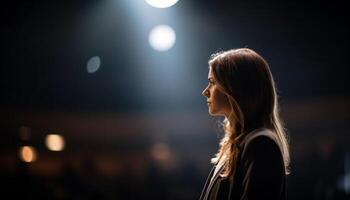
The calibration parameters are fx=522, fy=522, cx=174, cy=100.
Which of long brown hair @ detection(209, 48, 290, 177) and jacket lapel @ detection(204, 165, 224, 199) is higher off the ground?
long brown hair @ detection(209, 48, 290, 177)

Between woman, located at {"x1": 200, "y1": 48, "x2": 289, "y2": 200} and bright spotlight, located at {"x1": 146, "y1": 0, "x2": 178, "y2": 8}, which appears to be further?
bright spotlight, located at {"x1": 146, "y1": 0, "x2": 178, "y2": 8}

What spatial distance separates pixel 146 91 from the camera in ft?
20.4

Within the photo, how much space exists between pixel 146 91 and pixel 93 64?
83cm

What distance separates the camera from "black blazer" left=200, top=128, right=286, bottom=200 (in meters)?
1.21

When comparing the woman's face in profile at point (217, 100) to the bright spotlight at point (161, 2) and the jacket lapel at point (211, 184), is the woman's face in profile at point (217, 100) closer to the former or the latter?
the jacket lapel at point (211, 184)

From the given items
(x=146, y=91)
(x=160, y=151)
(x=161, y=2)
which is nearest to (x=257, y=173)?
(x=161, y=2)

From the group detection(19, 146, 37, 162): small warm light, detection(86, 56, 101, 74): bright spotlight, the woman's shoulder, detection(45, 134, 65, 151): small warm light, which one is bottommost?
the woman's shoulder

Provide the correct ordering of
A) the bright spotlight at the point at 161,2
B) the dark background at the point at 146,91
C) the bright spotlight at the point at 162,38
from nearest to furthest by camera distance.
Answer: the bright spotlight at the point at 161,2 → the dark background at the point at 146,91 → the bright spotlight at the point at 162,38

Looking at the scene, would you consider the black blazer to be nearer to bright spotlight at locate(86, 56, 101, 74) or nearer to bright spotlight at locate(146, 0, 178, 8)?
bright spotlight at locate(146, 0, 178, 8)

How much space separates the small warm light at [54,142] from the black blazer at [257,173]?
581 centimetres

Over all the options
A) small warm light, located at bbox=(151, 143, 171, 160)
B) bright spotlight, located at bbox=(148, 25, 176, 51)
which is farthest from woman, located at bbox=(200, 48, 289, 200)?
small warm light, located at bbox=(151, 143, 171, 160)

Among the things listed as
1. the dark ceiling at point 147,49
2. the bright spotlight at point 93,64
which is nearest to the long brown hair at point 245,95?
the dark ceiling at point 147,49

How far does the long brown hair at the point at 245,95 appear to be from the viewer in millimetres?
1345

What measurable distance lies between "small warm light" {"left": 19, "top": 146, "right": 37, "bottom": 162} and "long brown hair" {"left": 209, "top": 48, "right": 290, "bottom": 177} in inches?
219
